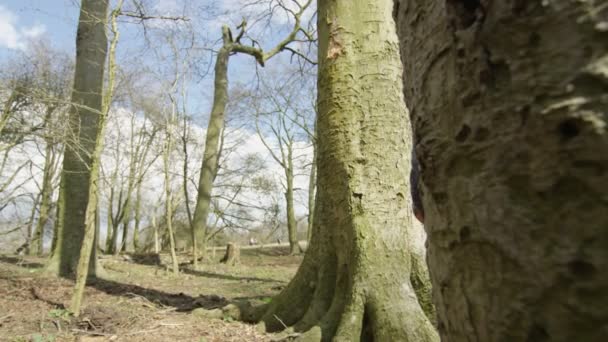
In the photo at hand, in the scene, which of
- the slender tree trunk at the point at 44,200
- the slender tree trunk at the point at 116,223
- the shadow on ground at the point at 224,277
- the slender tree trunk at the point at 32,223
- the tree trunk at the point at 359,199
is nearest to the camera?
the tree trunk at the point at 359,199

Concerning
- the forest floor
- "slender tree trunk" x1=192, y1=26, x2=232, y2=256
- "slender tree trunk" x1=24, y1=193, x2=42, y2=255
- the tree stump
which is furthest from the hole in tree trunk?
"slender tree trunk" x1=24, y1=193, x2=42, y2=255

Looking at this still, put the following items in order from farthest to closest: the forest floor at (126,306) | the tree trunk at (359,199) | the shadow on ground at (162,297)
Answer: the shadow on ground at (162,297), the forest floor at (126,306), the tree trunk at (359,199)

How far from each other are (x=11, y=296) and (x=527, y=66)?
22.4 ft

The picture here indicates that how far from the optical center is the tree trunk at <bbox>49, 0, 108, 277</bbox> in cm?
744

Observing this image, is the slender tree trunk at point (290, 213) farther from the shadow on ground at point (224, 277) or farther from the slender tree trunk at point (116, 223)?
the slender tree trunk at point (116, 223)

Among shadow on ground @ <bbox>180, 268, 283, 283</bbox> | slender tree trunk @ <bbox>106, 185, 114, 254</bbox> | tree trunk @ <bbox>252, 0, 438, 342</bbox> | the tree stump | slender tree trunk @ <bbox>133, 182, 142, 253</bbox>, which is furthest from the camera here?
slender tree trunk @ <bbox>133, 182, 142, 253</bbox>

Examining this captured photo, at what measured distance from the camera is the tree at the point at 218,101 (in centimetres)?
1303

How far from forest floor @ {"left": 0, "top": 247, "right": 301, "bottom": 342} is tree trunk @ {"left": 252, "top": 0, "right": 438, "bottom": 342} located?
0.72 metres

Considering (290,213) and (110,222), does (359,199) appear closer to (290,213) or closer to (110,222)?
(290,213)

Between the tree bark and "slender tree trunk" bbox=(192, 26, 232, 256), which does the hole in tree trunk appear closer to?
"slender tree trunk" bbox=(192, 26, 232, 256)

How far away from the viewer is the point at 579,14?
0.59 m

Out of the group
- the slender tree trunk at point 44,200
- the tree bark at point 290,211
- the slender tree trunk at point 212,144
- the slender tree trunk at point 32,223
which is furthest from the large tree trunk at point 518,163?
the tree bark at point 290,211

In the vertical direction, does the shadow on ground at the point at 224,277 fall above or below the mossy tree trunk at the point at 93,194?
below

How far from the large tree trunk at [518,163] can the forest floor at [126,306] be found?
3.58 metres
